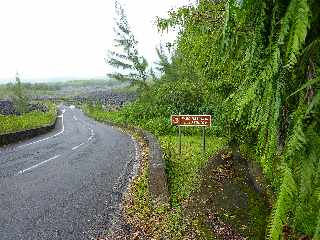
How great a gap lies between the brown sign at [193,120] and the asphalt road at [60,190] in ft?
7.74

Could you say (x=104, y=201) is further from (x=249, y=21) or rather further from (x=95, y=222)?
(x=249, y=21)

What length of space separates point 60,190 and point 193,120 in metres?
5.81

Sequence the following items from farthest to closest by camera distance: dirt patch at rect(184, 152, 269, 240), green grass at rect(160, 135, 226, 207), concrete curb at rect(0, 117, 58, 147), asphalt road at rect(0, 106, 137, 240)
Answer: concrete curb at rect(0, 117, 58, 147)
green grass at rect(160, 135, 226, 207)
asphalt road at rect(0, 106, 137, 240)
dirt patch at rect(184, 152, 269, 240)

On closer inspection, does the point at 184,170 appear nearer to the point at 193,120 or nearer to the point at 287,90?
the point at 193,120

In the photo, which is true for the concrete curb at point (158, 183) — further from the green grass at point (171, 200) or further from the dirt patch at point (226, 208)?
the dirt patch at point (226, 208)

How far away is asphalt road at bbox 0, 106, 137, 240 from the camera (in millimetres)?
8281

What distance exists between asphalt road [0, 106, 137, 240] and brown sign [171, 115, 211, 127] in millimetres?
2358

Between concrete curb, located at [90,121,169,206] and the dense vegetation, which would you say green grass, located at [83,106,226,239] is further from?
the dense vegetation

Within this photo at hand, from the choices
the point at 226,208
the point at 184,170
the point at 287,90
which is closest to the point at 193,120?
the point at 184,170

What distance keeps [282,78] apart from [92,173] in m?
12.7

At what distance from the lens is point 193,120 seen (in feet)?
50.8

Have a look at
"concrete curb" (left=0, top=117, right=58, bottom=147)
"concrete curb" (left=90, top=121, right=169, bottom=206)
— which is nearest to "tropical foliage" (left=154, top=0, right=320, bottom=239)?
"concrete curb" (left=90, top=121, right=169, bottom=206)

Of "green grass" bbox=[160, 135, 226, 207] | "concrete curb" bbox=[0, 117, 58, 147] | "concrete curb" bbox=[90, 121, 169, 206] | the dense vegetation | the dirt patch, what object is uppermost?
the dense vegetation

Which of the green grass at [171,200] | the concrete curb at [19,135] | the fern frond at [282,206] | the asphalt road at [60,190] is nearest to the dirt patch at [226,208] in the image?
the green grass at [171,200]
